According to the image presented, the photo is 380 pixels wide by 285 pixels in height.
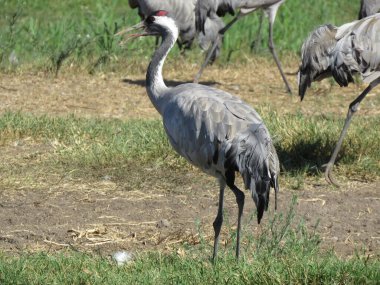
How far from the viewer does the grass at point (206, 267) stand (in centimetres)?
467

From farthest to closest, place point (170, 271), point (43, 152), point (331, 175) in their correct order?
point (43, 152) < point (331, 175) < point (170, 271)

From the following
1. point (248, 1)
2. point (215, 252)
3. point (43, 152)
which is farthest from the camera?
point (248, 1)

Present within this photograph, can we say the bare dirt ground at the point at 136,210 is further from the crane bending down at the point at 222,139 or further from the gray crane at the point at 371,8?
the gray crane at the point at 371,8

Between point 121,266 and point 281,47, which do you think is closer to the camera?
point 121,266

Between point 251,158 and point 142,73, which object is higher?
point 251,158

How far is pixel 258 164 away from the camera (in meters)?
5.31

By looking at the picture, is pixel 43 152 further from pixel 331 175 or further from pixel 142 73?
pixel 142 73

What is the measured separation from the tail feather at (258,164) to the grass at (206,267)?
0.75 feet

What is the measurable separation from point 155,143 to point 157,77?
1.32m

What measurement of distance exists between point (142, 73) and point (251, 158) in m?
5.74

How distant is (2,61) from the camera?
1057cm

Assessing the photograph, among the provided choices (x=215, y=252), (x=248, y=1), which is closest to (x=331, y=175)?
(x=215, y=252)

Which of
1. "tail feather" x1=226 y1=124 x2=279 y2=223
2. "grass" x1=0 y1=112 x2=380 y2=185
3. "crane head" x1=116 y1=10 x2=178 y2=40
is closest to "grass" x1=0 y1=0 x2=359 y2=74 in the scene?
"grass" x1=0 y1=112 x2=380 y2=185

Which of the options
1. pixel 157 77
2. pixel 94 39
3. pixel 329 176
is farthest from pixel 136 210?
pixel 94 39
